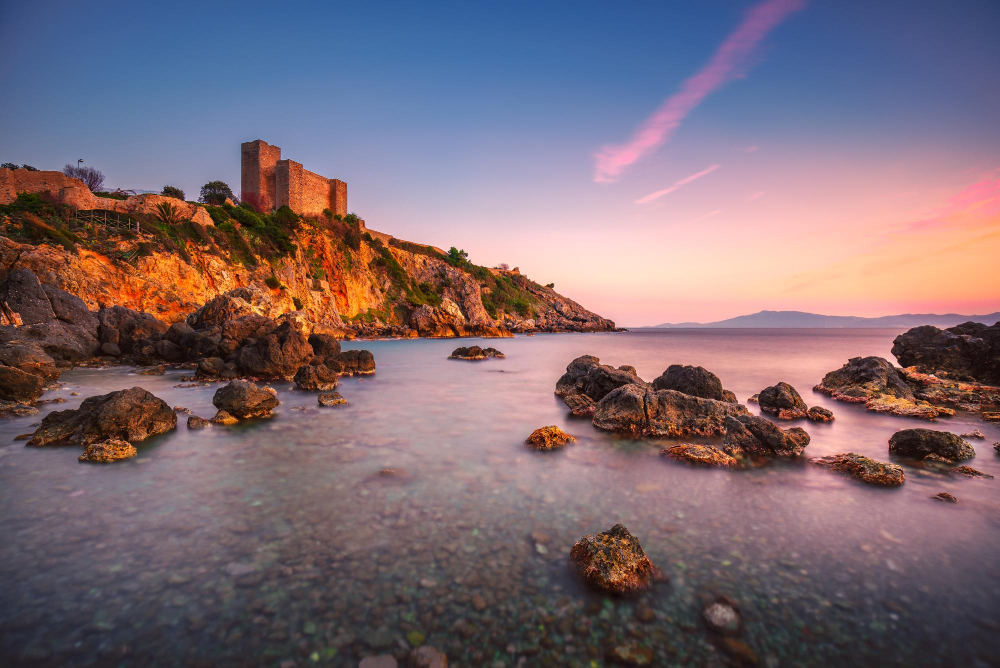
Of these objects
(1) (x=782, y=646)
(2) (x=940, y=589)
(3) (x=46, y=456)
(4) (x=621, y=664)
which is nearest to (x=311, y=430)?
(3) (x=46, y=456)

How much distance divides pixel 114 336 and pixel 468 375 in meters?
20.7

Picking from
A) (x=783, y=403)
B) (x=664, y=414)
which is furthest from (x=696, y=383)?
(x=783, y=403)

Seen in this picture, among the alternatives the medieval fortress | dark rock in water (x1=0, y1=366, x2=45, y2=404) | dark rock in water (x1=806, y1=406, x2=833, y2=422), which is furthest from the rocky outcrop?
the medieval fortress

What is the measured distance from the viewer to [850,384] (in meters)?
14.1

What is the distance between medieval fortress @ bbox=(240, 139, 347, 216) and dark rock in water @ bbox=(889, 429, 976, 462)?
68.2 meters

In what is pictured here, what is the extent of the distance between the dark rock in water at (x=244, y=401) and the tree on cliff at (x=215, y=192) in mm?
67626

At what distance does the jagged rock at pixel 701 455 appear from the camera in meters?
7.29

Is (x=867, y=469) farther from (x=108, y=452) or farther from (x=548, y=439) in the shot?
(x=108, y=452)

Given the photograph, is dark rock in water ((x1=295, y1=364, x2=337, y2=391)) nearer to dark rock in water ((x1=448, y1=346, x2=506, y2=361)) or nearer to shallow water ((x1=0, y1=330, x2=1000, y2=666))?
shallow water ((x1=0, y1=330, x2=1000, y2=666))

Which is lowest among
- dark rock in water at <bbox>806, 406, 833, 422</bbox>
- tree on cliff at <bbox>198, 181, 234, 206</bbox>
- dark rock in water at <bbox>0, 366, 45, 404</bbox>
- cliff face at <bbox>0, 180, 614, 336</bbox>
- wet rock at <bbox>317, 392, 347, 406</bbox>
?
wet rock at <bbox>317, 392, 347, 406</bbox>

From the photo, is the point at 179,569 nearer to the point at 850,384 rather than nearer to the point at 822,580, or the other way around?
the point at 822,580

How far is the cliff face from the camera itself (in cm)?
3036

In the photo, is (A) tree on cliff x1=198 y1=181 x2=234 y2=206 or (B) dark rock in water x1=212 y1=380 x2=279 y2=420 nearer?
(B) dark rock in water x1=212 y1=380 x2=279 y2=420

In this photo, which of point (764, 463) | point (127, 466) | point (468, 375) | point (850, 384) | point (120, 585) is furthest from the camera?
point (468, 375)
